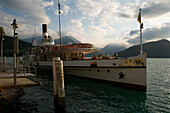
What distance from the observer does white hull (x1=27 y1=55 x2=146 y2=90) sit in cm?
1435

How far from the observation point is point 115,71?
1630 cm

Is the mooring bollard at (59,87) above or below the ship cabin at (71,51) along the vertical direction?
below

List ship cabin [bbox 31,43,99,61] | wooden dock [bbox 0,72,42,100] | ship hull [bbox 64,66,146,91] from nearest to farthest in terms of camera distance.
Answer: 1. wooden dock [bbox 0,72,42,100]
2. ship hull [bbox 64,66,146,91]
3. ship cabin [bbox 31,43,99,61]

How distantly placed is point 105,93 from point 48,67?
15.5 m

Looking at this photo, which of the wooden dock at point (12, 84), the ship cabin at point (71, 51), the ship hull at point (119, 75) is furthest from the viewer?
the ship cabin at point (71, 51)

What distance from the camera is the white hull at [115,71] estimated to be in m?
14.4

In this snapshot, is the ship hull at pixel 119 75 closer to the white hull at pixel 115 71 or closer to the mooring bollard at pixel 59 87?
A: the white hull at pixel 115 71

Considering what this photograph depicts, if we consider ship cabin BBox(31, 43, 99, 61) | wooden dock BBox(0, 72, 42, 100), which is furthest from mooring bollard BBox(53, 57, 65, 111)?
ship cabin BBox(31, 43, 99, 61)

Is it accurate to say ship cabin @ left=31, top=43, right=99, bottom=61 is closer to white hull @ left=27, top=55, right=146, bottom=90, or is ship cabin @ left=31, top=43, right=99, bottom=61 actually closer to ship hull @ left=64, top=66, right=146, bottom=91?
white hull @ left=27, top=55, right=146, bottom=90

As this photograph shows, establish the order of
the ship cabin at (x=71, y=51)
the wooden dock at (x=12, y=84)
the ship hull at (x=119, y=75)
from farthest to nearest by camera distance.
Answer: the ship cabin at (x=71, y=51), the ship hull at (x=119, y=75), the wooden dock at (x=12, y=84)

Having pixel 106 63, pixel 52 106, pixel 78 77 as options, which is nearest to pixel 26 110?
pixel 52 106

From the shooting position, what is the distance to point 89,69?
19.4 meters

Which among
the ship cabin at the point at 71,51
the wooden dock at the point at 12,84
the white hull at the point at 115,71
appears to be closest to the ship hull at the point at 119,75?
the white hull at the point at 115,71

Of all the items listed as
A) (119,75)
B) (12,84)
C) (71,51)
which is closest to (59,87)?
(12,84)
